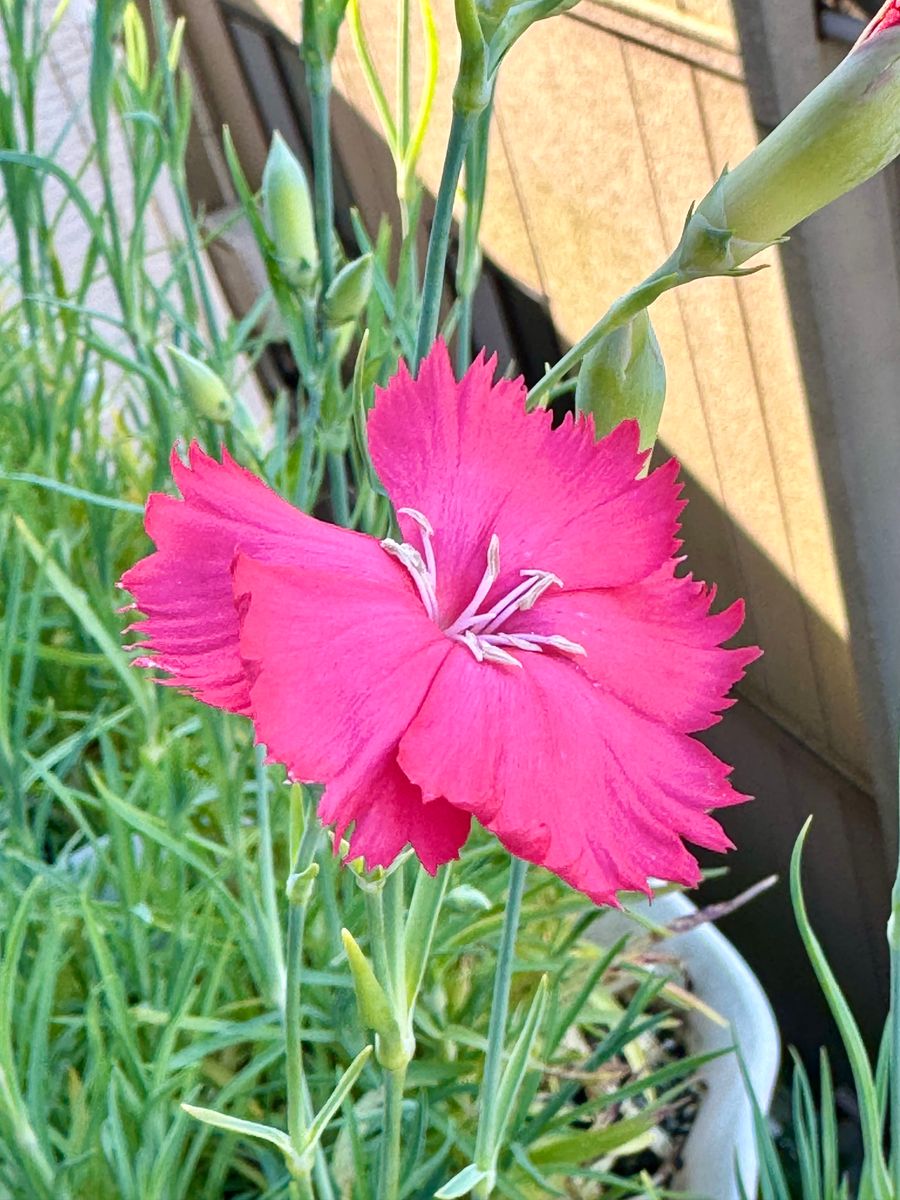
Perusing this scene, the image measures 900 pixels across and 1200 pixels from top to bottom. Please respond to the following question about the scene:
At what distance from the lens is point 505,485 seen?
0.96 feet

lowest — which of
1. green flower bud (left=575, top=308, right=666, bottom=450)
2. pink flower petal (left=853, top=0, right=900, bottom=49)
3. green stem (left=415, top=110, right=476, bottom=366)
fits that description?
green flower bud (left=575, top=308, right=666, bottom=450)

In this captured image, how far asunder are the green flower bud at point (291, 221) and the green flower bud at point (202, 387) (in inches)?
2.4

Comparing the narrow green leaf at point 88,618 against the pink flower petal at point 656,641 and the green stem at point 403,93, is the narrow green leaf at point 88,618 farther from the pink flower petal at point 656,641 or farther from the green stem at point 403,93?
the pink flower petal at point 656,641

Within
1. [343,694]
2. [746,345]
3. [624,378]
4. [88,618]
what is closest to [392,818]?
[343,694]

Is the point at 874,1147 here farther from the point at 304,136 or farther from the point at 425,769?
the point at 304,136

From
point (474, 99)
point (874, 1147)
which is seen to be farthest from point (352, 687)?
point (874, 1147)

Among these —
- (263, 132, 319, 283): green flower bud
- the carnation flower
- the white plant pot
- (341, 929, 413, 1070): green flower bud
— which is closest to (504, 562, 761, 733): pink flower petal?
the carnation flower

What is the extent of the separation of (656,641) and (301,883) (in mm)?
130

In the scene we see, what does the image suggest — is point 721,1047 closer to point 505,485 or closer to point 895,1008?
point 895,1008

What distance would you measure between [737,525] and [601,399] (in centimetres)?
57

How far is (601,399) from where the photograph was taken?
0.96 feet

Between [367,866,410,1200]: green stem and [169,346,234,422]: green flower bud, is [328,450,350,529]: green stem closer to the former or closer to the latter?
[169,346,234,422]: green flower bud

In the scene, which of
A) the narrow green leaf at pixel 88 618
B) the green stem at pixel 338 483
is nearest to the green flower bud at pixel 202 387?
the green stem at pixel 338 483

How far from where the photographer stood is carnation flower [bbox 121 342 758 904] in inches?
8.9
